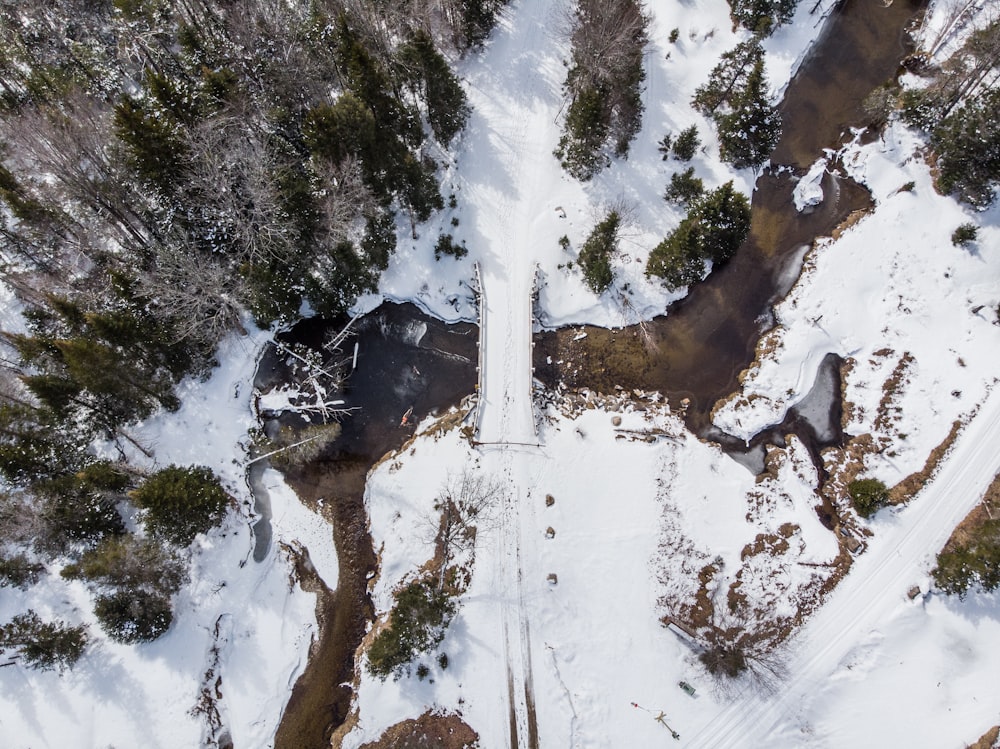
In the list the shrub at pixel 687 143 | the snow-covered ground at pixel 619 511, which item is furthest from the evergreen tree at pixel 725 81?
the shrub at pixel 687 143

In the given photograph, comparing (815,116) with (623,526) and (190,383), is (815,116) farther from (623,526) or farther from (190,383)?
(190,383)

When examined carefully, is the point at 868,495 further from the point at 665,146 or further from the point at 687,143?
the point at 665,146

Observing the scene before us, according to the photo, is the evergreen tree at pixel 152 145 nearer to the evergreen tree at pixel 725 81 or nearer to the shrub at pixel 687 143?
the shrub at pixel 687 143

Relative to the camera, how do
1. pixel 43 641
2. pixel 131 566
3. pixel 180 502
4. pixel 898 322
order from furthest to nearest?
pixel 898 322 → pixel 43 641 → pixel 180 502 → pixel 131 566

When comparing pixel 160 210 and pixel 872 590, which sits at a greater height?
pixel 160 210

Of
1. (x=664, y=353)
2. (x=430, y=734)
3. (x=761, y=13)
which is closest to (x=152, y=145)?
(x=664, y=353)

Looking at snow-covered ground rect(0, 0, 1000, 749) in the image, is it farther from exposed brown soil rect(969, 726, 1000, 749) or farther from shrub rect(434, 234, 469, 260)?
shrub rect(434, 234, 469, 260)

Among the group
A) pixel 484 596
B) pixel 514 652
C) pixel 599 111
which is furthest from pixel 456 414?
pixel 599 111
